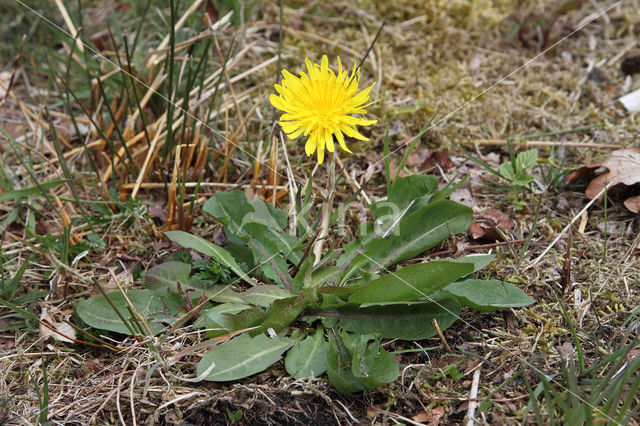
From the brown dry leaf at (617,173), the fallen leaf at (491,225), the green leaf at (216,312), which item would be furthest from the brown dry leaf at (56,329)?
the brown dry leaf at (617,173)

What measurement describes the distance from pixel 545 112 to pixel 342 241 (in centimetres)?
127

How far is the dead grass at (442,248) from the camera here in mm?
1492

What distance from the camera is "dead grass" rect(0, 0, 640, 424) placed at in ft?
4.90

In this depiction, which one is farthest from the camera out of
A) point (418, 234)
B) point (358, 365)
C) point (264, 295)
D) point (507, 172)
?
point (507, 172)

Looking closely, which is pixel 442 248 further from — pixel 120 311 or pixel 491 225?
pixel 120 311

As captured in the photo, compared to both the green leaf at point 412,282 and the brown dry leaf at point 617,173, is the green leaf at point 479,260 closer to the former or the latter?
the green leaf at point 412,282

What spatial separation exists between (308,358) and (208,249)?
546mm

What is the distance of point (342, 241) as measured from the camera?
2029 mm

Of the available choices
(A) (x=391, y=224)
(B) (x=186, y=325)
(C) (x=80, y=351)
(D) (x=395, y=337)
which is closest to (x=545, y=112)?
(A) (x=391, y=224)

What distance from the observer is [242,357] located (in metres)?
1.55

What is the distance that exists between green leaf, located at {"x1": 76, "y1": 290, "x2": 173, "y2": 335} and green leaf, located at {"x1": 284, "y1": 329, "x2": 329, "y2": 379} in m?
0.45

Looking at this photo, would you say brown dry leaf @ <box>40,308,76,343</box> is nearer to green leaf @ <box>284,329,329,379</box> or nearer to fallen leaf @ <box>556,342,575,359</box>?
green leaf @ <box>284,329,329,379</box>

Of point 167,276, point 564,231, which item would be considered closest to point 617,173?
point 564,231

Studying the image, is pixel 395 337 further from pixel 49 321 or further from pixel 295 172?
pixel 49 321
